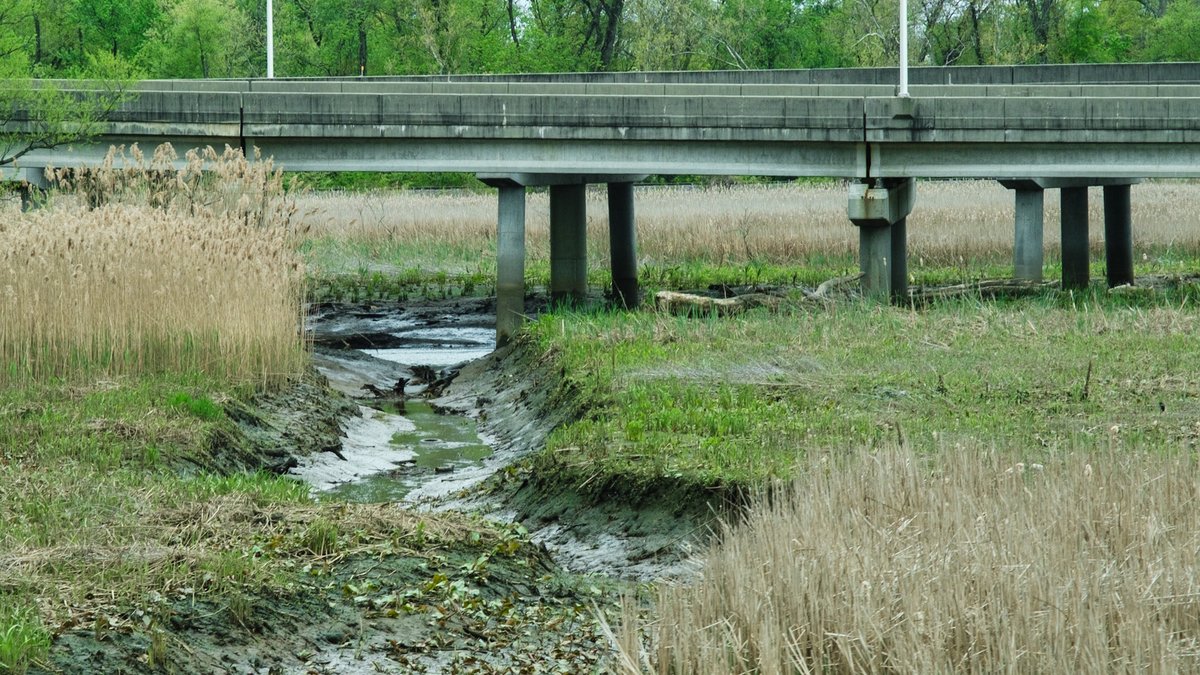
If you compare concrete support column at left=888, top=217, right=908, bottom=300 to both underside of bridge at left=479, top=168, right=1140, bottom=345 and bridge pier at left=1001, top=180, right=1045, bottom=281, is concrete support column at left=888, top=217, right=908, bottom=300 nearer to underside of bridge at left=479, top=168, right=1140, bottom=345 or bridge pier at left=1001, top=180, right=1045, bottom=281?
underside of bridge at left=479, top=168, right=1140, bottom=345

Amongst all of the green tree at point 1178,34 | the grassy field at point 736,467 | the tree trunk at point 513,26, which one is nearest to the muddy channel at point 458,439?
the grassy field at point 736,467

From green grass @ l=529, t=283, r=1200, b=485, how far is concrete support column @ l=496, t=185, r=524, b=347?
3.68 m

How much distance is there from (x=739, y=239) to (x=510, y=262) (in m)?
8.60

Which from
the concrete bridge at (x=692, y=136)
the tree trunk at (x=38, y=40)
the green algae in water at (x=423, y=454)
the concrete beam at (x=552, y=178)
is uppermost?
the tree trunk at (x=38, y=40)

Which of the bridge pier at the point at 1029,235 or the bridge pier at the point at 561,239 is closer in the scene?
the bridge pier at the point at 561,239

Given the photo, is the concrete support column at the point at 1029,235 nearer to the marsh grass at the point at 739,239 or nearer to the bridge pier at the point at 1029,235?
the bridge pier at the point at 1029,235

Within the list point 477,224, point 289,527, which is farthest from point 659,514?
point 477,224

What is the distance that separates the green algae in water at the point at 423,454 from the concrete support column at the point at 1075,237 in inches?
483

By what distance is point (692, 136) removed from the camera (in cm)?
1925

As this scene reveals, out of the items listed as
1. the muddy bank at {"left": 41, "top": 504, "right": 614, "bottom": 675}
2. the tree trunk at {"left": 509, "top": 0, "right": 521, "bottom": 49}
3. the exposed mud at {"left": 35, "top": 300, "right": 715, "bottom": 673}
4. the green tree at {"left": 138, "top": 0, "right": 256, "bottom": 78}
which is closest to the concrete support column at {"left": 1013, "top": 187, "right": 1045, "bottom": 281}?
the exposed mud at {"left": 35, "top": 300, "right": 715, "bottom": 673}

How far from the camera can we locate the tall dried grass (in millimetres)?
11594

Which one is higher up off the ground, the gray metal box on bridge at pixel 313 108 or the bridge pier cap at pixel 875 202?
the gray metal box on bridge at pixel 313 108

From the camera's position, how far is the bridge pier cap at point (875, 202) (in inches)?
748

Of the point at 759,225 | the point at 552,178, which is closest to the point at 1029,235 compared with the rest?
the point at 759,225
